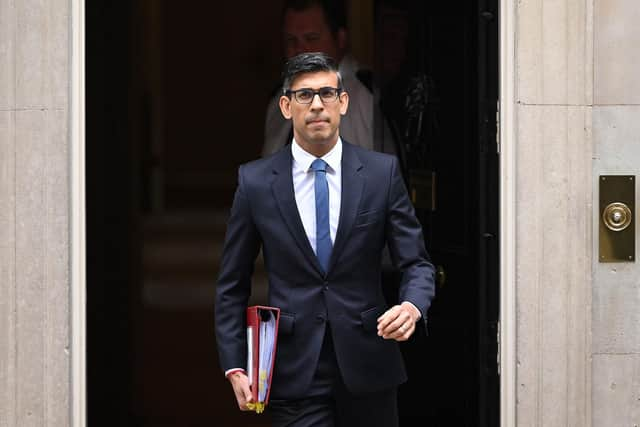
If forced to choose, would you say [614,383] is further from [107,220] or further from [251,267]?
[107,220]

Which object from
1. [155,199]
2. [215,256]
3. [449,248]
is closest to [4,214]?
[449,248]

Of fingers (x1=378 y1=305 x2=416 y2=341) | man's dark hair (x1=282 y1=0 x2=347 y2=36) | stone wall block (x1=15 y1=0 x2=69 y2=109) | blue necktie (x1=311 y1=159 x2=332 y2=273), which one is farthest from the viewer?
man's dark hair (x1=282 y1=0 x2=347 y2=36)

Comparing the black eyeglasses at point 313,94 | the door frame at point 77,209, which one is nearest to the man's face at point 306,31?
the door frame at point 77,209

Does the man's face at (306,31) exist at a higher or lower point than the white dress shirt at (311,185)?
higher

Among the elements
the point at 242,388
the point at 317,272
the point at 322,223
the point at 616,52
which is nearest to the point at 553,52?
the point at 616,52

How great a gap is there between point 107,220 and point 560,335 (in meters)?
3.44

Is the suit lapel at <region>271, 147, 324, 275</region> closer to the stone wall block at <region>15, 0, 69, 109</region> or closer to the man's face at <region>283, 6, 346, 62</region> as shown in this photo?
the stone wall block at <region>15, 0, 69, 109</region>

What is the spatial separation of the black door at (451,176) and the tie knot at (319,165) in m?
1.10

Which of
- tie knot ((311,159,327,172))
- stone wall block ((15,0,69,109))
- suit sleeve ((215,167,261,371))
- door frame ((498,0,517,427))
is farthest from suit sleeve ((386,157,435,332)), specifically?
stone wall block ((15,0,69,109))

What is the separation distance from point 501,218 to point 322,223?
1133mm

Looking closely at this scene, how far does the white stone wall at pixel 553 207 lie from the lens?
5.05m

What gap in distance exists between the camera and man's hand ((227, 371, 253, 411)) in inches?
162

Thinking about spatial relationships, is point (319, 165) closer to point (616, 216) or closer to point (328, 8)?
point (616, 216)

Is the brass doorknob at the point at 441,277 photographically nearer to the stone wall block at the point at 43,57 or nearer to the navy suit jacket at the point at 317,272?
the navy suit jacket at the point at 317,272
